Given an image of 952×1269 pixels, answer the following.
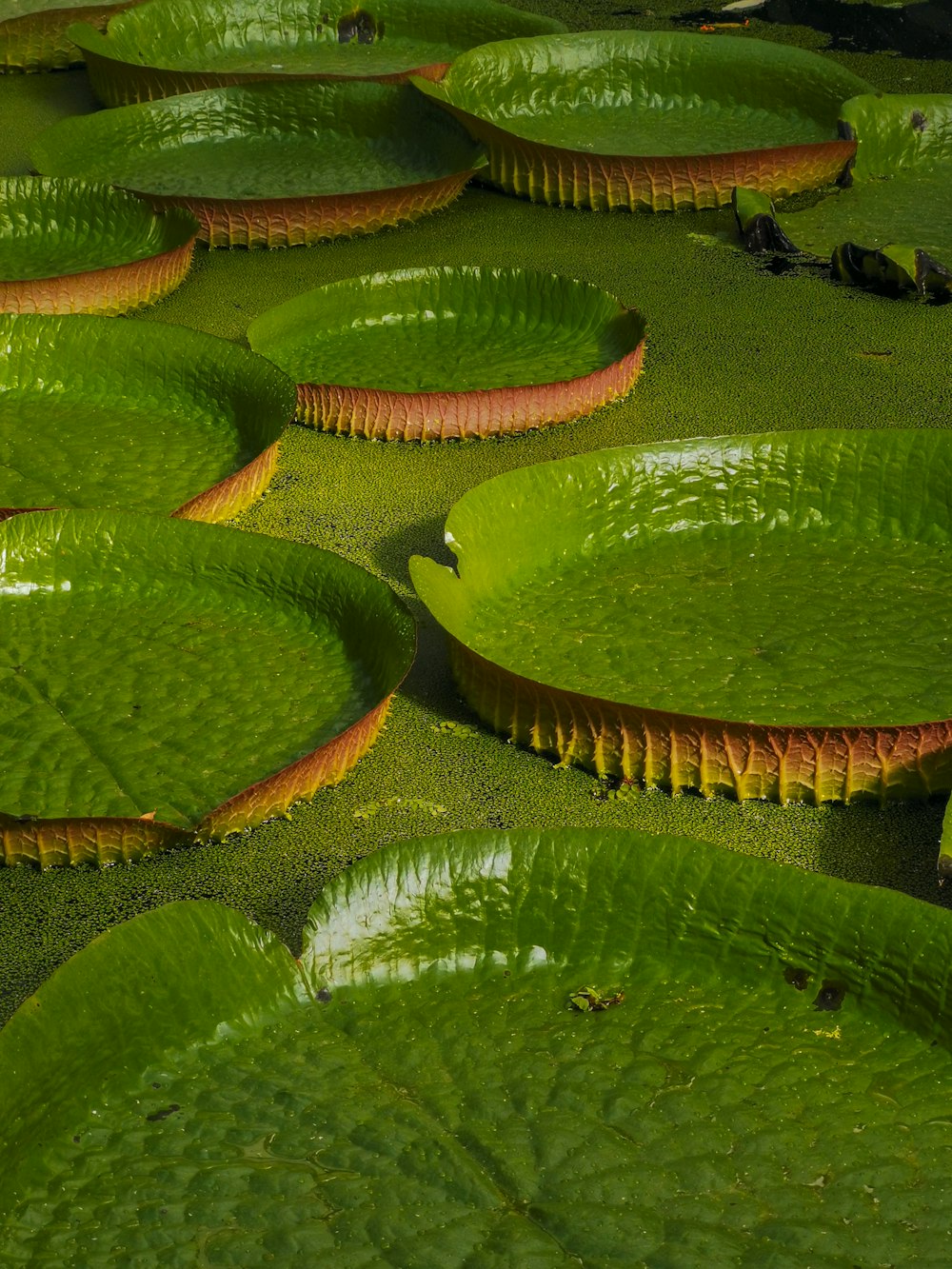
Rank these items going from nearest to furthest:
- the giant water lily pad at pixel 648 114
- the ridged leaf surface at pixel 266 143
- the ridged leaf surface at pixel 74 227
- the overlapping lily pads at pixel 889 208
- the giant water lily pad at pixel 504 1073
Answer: the giant water lily pad at pixel 504 1073
the overlapping lily pads at pixel 889 208
the ridged leaf surface at pixel 74 227
the giant water lily pad at pixel 648 114
the ridged leaf surface at pixel 266 143

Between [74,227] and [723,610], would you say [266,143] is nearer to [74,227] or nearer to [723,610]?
[74,227]

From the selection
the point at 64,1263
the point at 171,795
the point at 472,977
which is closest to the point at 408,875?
the point at 472,977

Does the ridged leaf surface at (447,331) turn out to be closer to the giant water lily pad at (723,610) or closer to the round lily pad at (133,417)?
the round lily pad at (133,417)

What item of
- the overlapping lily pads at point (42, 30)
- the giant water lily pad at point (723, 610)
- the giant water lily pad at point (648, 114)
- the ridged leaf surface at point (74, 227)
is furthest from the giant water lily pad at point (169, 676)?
the overlapping lily pads at point (42, 30)

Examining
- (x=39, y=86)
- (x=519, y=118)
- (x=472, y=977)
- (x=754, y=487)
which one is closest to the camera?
(x=472, y=977)

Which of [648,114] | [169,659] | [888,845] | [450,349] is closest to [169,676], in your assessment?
[169,659]

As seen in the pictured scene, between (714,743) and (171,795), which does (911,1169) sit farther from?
(171,795)
